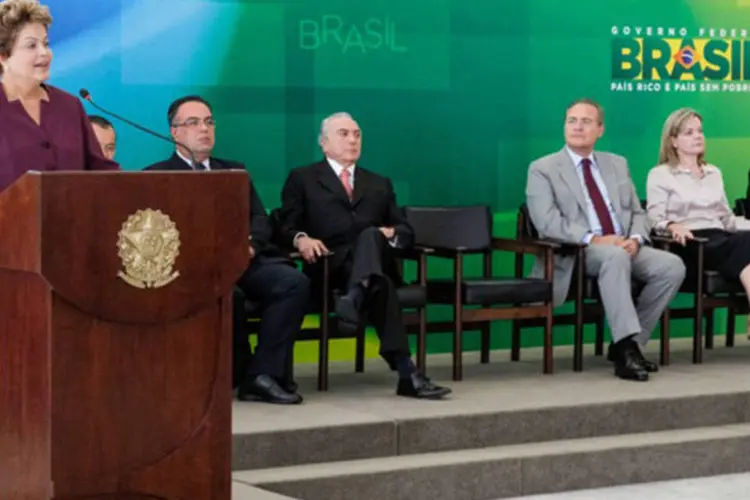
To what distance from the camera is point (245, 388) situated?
5.66 m

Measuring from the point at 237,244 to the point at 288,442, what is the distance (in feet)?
5.86

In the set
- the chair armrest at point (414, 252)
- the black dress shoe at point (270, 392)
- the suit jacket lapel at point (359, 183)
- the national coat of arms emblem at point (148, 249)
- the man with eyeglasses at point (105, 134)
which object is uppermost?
the man with eyeglasses at point (105, 134)

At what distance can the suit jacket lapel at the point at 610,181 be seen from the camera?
22.3ft

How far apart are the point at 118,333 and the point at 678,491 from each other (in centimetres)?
282

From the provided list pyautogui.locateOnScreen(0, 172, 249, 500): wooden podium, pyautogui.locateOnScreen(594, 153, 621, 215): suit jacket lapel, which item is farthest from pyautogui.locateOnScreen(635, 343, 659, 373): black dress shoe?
pyautogui.locateOnScreen(0, 172, 249, 500): wooden podium

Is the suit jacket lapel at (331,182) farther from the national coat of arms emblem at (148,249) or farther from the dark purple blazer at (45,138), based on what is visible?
the national coat of arms emblem at (148,249)

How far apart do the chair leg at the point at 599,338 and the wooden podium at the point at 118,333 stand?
384 centimetres

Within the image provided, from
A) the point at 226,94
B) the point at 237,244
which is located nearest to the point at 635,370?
the point at 226,94

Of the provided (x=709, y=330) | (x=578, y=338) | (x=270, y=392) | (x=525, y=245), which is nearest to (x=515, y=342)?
(x=578, y=338)

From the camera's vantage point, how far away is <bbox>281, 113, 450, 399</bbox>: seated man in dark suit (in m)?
5.77

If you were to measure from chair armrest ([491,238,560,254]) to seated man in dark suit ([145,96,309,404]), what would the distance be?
119 cm

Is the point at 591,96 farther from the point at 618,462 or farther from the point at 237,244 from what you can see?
the point at 237,244

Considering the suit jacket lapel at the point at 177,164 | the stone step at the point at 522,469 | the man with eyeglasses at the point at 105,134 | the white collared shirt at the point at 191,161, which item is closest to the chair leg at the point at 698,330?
the stone step at the point at 522,469

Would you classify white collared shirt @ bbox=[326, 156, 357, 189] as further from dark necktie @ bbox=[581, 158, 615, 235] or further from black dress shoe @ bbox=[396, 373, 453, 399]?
dark necktie @ bbox=[581, 158, 615, 235]
